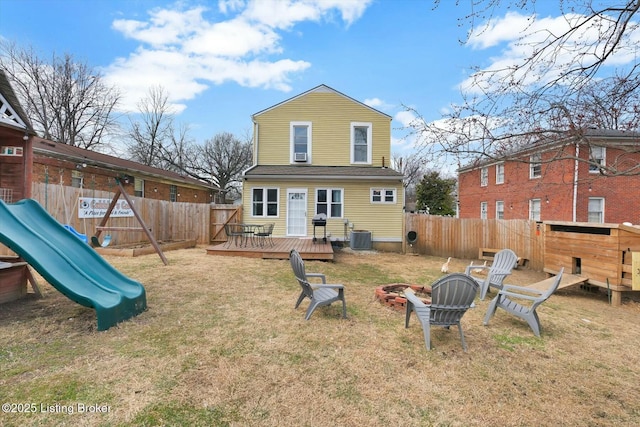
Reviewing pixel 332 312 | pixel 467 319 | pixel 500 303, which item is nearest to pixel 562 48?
→ pixel 500 303

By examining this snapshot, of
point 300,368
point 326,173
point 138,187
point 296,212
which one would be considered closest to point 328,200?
point 326,173

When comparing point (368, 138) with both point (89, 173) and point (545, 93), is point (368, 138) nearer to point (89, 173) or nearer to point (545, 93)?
point (545, 93)

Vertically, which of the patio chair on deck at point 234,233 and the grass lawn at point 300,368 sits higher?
the patio chair on deck at point 234,233

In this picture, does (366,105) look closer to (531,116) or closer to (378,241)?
(378,241)

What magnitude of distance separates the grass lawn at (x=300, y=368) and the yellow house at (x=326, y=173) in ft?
26.8

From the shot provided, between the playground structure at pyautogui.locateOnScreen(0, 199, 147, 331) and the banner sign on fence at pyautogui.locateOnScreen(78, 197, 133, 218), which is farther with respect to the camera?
the banner sign on fence at pyautogui.locateOnScreen(78, 197, 133, 218)

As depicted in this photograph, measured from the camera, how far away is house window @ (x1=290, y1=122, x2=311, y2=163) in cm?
1420

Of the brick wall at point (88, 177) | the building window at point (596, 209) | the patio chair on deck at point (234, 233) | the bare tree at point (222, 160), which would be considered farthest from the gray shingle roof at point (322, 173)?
the bare tree at point (222, 160)

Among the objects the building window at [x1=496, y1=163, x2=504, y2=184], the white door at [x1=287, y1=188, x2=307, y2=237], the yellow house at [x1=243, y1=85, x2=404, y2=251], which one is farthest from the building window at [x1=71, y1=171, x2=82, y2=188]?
the building window at [x1=496, y1=163, x2=504, y2=184]

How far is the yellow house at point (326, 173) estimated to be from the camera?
13.4 meters

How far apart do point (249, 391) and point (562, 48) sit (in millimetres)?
5228

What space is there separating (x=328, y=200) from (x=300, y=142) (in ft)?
10.6

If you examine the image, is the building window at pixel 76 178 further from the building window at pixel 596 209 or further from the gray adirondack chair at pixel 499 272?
the building window at pixel 596 209

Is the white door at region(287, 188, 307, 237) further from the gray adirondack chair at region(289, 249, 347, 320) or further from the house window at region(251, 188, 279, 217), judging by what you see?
the gray adirondack chair at region(289, 249, 347, 320)
